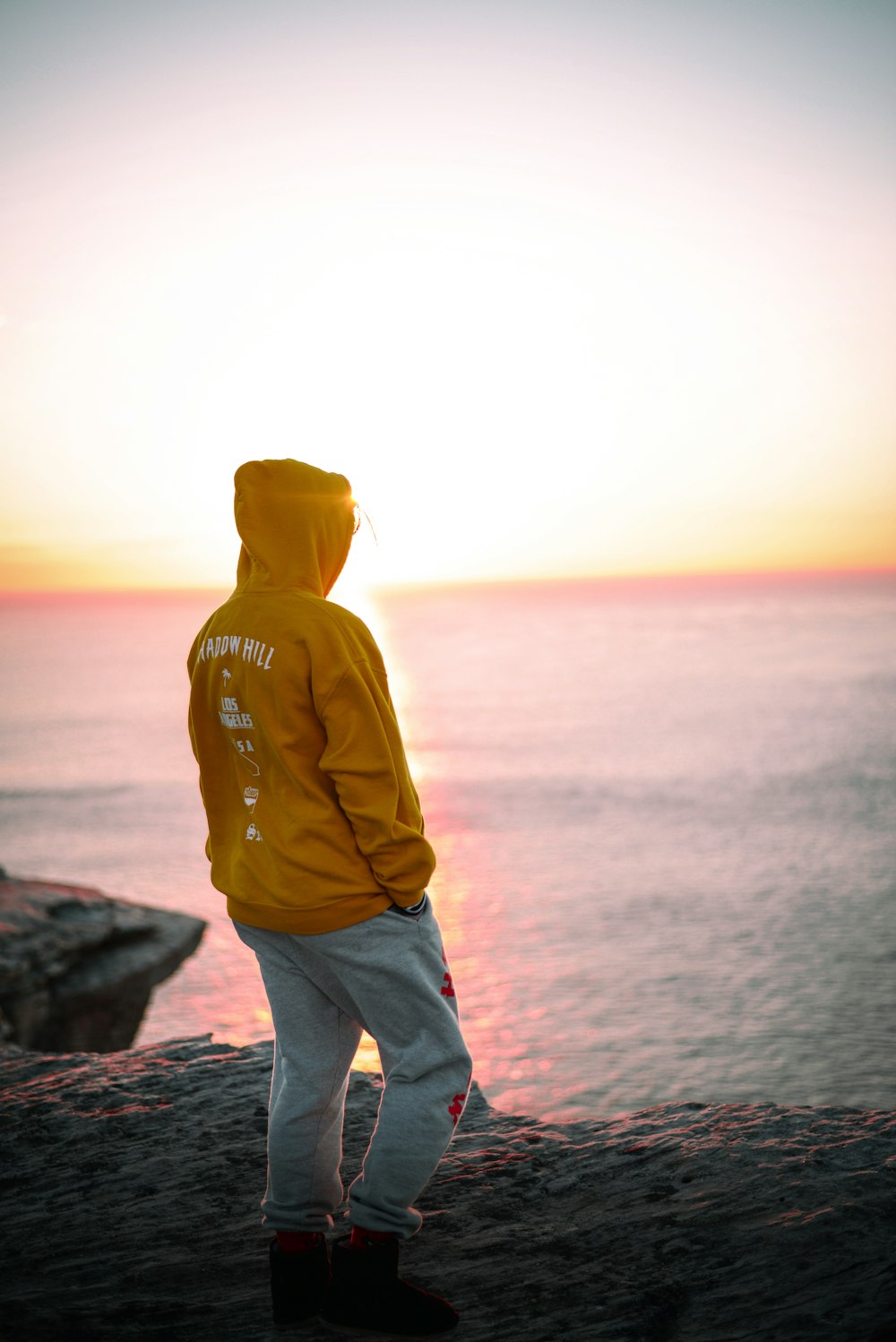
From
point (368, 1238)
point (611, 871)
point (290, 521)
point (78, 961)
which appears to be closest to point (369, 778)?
point (290, 521)

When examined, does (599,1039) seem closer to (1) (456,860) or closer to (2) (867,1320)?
(1) (456,860)

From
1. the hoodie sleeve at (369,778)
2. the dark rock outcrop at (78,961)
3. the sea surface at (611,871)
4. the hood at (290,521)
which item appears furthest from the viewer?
the sea surface at (611,871)

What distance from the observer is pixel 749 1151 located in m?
3.74

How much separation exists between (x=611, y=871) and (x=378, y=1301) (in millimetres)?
44091

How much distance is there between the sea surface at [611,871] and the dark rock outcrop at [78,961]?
12359mm

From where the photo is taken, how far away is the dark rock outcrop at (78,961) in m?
10.1

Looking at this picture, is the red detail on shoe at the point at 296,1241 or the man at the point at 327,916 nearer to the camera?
the man at the point at 327,916

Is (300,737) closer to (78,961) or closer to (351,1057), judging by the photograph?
(351,1057)

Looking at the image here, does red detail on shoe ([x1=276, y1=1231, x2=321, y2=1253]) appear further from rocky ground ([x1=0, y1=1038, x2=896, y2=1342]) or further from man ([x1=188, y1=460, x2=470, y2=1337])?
rocky ground ([x1=0, y1=1038, x2=896, y2=1342])

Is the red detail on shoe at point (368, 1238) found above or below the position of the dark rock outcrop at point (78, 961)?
above

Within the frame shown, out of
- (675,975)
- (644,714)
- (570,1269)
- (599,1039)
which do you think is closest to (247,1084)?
(570,1269)

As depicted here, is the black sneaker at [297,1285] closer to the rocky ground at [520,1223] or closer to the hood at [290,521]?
the rocky ground at [520,1223]

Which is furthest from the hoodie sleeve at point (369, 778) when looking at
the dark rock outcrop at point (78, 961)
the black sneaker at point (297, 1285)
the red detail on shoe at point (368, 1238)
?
the dark rock outcrop at point (78, 961)

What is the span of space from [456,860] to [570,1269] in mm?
45158
